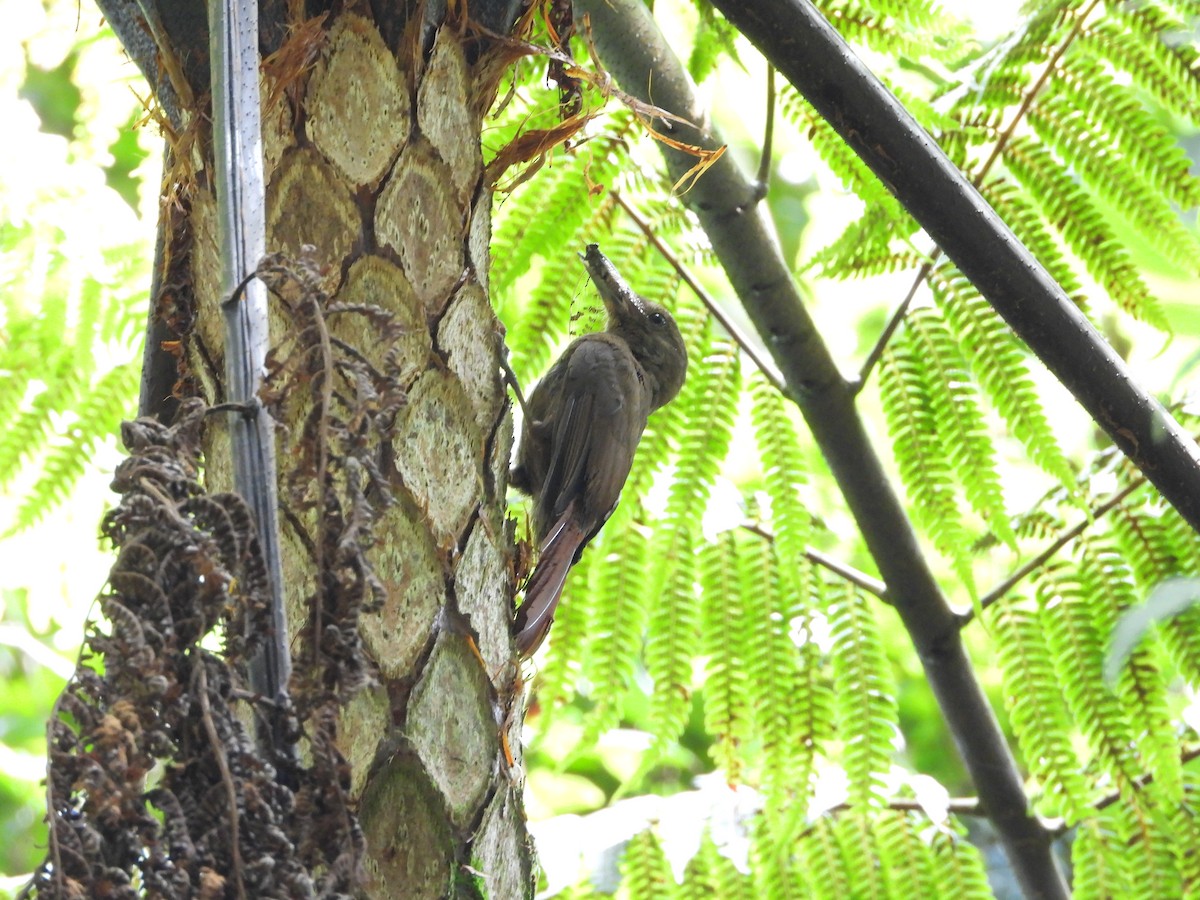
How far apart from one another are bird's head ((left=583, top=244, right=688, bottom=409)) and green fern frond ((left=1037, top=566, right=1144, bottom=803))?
0.99m

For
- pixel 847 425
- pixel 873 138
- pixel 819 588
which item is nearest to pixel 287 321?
pixel 873 138

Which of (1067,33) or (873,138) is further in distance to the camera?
(1067,33)

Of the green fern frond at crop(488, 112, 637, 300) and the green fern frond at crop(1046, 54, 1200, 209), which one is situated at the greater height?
the green fern frond at crop(488, 112, 637, 300)

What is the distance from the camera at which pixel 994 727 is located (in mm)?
2826

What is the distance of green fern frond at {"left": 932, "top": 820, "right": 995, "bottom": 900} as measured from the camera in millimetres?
2906

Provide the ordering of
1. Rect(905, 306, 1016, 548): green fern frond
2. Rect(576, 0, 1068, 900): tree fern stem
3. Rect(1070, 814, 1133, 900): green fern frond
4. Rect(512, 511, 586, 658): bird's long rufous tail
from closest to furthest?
Rect(512, 511, 586, 658): bird's long rufous tail
Rect(576, 0, 1068, 900): tree fern stem
Rect(905, 306, 1016, 548): green fern frond
Rect(1070, 814, 1133, 900): green fern frond

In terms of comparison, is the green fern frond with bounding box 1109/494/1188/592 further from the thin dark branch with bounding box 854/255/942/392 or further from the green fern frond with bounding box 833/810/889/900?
the green fern frond with bounding box 833/810/889/900

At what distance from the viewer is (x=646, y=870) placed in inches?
116

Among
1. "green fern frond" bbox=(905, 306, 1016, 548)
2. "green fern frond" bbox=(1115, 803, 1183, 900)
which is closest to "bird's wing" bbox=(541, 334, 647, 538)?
"green fern frond" bbox=(905, 306, 1016, 548)

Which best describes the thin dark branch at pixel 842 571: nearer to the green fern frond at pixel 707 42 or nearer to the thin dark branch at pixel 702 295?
the thin dark branch at pixel 702 295

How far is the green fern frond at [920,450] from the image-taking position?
8.88 ft

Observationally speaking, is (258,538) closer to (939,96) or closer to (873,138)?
(873,138)

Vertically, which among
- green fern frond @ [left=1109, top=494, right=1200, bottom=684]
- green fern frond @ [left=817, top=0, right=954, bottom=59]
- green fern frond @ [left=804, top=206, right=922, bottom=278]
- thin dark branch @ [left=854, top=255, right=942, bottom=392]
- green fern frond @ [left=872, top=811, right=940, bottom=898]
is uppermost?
green fern frond @ [left=817, top=0, right=954, bottom=59]

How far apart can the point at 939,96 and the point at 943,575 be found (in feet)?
9.05
